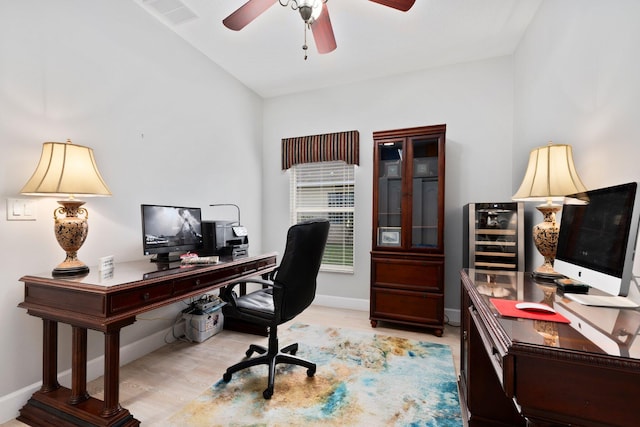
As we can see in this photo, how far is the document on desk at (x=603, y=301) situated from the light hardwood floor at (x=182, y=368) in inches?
50.8

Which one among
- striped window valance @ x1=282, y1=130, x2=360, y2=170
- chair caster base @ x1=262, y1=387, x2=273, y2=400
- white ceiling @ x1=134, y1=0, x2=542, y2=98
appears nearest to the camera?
chair caster base @ x1=262, y1=387, x2=273, y2=400

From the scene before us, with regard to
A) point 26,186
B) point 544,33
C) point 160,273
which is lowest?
point 160,273

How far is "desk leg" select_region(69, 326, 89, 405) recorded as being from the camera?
157cm

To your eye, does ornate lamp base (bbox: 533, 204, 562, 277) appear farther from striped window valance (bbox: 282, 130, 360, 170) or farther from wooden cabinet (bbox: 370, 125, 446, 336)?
striped window valance (bbox: 282, 130, 360, 170)

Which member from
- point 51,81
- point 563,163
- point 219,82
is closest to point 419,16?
point 563,163

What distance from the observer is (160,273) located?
177cm

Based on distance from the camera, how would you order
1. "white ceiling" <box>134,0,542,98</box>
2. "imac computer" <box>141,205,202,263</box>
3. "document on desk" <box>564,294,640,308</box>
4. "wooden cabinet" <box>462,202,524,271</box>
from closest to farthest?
"document on desk" <box>564,294,640,308</box> < "imac computer" <box>141,205,202,263</box> < "white ceiling" <box>134,0,542,98</box> < "wooden cabinet" <box>462,202,524,271</box>

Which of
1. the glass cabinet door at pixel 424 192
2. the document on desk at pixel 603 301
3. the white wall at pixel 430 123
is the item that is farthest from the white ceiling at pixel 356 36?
the document on desk at pixel 603 301

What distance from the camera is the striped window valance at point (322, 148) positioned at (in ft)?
11.6

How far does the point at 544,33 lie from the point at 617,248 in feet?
6.87

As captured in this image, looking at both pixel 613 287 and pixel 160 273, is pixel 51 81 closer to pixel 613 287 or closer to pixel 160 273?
pixel 160 273

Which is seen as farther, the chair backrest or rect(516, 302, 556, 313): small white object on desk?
the chair backrest

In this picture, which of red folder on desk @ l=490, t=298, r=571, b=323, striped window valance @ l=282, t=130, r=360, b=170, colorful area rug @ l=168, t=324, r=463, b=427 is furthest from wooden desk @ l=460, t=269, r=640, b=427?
striped window valance @ l=282, t=130, r=360, b=170

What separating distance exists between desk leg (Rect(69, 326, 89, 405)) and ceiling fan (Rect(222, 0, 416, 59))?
6.75 ft
